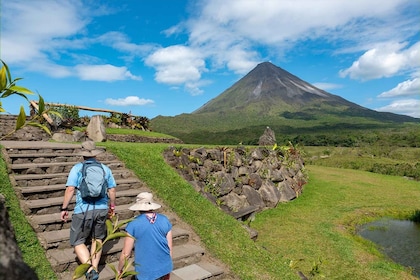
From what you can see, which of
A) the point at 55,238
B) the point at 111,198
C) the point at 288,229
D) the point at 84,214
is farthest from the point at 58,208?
the point at 288,229

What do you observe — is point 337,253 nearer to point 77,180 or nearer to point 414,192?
point 77,180

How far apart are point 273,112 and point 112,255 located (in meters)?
133

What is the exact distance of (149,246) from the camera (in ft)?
13.1

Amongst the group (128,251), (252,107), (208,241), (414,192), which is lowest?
(414,192)

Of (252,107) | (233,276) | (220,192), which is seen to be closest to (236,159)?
(220,192)

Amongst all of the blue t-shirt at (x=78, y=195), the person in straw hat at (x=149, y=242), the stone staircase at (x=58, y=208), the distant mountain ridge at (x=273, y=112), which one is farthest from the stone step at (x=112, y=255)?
the distant mountain ridge at (x=273, y=112)

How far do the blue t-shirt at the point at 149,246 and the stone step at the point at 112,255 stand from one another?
1.65 m

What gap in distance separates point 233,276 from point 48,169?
513 cm

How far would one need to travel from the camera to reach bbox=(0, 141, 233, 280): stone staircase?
5344 millimetres

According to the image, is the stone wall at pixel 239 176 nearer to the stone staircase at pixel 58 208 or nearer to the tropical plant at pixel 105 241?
the stone staircase at pixel 58 208

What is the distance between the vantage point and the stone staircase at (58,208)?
17.5 ft

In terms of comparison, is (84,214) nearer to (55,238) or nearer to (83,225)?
(83,225)

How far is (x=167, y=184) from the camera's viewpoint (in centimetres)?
870

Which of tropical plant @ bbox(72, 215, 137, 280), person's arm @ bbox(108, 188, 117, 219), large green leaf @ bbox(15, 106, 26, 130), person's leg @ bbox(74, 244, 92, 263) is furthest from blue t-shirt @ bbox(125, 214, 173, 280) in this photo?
large green leaf @ bbox(15, 106, 26, 130)
